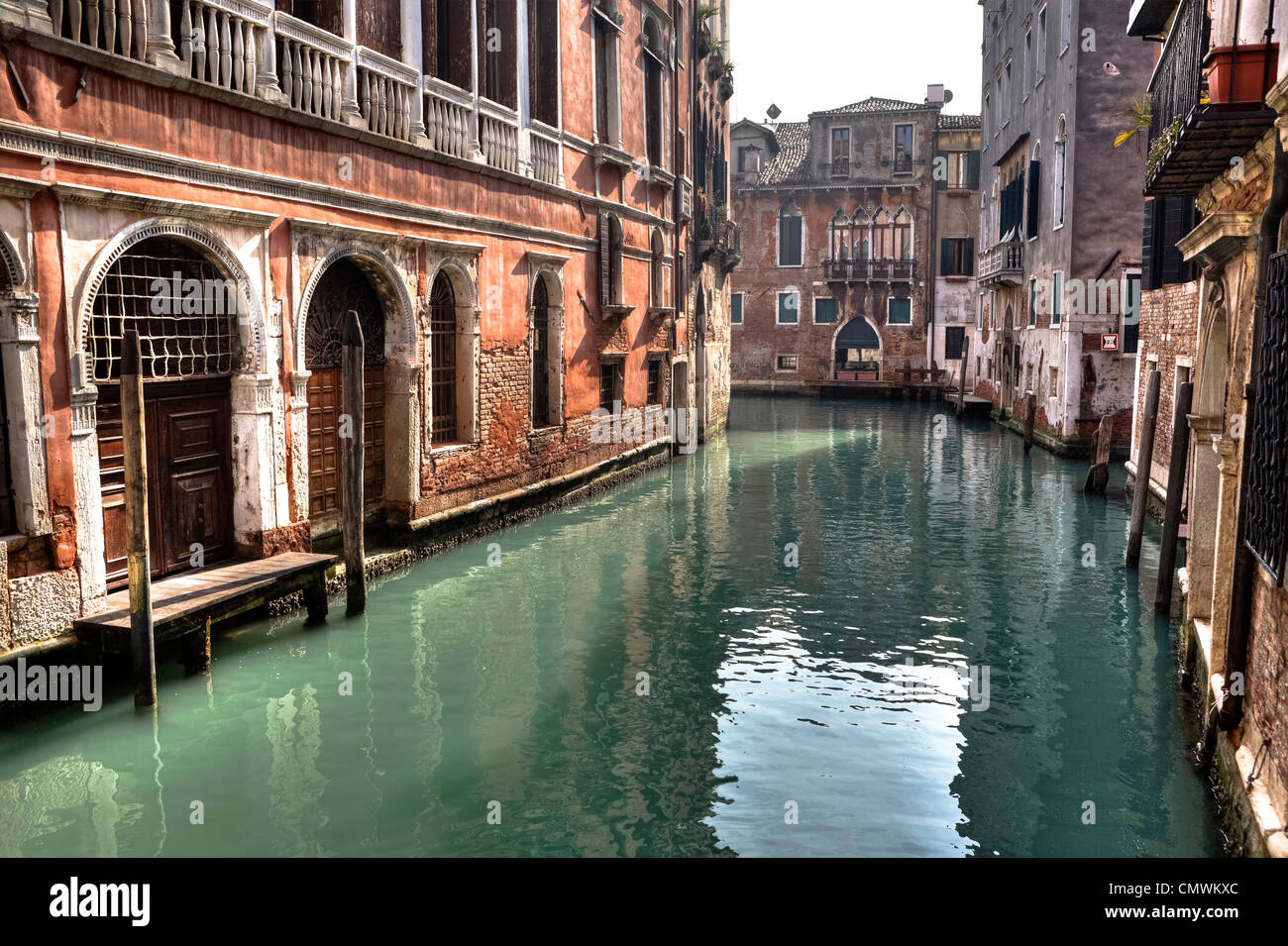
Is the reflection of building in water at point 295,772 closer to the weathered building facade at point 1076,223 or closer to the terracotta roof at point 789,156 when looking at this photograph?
the weathered building facade at point 1076,223

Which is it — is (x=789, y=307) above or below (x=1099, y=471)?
above

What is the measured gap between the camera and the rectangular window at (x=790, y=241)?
Answer: 36.9m

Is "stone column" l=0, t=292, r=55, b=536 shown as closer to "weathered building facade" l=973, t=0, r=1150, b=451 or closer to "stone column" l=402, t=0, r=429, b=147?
"stone column" l=402, t=0, r=429, b=147

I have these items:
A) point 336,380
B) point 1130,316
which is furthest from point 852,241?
point 336,380

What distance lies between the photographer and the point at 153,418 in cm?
746

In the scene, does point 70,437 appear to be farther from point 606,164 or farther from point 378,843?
point 606,164

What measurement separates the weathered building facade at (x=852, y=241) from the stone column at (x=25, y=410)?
31.7m

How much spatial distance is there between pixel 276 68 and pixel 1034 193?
1729cm

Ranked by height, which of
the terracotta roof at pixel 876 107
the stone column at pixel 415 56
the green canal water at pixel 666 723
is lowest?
the green canal water at pixel 666 723

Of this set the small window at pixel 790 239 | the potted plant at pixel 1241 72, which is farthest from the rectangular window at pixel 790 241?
the potted plant at pixel 1241 72

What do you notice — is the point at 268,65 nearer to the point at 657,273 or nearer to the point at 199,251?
the point at 199,251

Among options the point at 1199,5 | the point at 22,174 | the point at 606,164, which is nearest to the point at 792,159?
the point at 606,164

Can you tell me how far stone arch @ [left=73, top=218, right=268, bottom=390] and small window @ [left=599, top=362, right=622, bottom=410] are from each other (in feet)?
26.1

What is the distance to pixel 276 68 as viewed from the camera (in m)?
8.29
